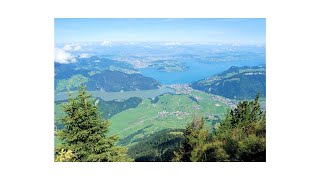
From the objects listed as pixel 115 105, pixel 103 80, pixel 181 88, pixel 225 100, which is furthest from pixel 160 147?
pixel 225 100

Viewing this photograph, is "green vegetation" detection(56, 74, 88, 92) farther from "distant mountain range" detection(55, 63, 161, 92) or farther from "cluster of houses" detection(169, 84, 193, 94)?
"cluster of houses" detection(169, 84, 193, 94)

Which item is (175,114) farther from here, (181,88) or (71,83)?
(71,83)

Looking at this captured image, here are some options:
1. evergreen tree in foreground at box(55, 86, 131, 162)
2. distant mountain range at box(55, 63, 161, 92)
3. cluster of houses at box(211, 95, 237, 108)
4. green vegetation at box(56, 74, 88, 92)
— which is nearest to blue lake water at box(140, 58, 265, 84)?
distant mountain range at box(55, 63, 161, 92)

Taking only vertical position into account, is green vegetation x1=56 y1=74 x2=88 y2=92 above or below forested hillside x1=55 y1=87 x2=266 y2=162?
above

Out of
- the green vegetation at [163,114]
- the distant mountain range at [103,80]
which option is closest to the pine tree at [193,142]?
the green vegetation at [163,114]

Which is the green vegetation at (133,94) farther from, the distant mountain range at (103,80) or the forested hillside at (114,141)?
the forested hillside at (114,141)
